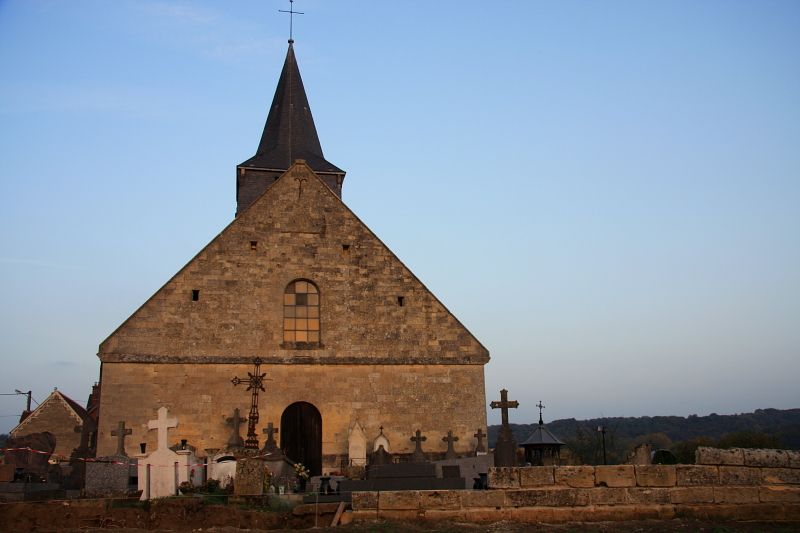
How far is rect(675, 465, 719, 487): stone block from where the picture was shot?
11562 millimetres

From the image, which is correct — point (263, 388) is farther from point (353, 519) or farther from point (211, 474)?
point (353, 519)

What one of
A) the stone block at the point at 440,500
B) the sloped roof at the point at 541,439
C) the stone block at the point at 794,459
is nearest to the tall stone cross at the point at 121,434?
the stone block at the point at 440,500

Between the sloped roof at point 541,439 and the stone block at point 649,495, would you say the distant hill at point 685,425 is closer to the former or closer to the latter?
the sloped roof at point 541,439

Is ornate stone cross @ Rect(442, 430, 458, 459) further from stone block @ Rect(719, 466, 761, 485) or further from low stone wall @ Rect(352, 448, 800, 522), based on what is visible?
stone block @ Rect(719, 466, 761, 485)

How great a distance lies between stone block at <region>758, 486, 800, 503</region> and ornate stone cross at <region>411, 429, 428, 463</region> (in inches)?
410

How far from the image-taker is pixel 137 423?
19438mm

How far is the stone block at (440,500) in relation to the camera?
1170 centimetres

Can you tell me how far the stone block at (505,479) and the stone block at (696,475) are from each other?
233cm

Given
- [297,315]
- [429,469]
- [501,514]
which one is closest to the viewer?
[501,514]

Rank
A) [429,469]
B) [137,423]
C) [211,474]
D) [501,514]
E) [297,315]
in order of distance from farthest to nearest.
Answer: [297,315] < [137,423] < [211,474] < [429,469] < [501,514]

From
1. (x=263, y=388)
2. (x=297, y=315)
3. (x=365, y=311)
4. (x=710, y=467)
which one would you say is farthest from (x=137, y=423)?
(x=710, y=467)

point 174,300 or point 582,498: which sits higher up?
point 174,300

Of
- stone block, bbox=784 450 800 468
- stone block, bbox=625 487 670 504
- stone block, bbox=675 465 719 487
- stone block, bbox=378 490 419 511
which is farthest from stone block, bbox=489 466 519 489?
stone block, bbox=784 450 800 468

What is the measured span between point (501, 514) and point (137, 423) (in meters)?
11.1
